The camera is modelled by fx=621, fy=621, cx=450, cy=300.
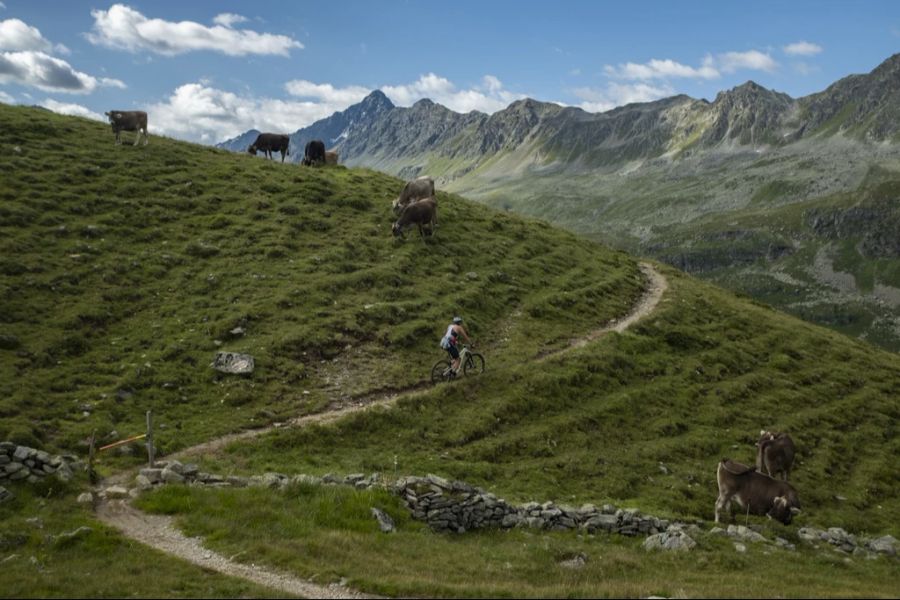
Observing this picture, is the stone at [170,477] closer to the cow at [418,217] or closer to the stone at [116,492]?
the stone at [116,492]

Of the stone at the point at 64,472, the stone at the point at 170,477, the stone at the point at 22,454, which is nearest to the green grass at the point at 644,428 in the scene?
the stone at the point at 170,477

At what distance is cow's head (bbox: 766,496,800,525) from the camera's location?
22.8 metres

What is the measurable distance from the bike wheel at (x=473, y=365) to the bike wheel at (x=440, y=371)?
41.0 inches

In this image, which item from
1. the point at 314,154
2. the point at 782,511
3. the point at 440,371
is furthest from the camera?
the point at 314,154

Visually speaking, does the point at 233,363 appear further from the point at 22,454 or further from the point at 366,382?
the point at 22,454

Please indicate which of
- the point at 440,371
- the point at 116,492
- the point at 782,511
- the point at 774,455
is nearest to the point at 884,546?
the point at 782,511

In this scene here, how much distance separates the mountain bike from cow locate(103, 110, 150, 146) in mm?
39635

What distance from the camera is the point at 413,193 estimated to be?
54.5 m

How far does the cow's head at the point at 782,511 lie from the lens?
74.8 ft

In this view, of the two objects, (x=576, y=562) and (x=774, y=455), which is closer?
(x=576, y=562)

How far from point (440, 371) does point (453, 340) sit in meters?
2.38

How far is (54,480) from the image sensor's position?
19047 mm

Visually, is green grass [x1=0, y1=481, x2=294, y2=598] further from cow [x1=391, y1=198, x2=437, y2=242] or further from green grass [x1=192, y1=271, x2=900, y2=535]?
cow [x1=391, y1=198, x2=437, y2=242]

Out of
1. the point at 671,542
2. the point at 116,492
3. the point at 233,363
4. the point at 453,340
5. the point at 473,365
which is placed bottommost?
the point at 116,492
